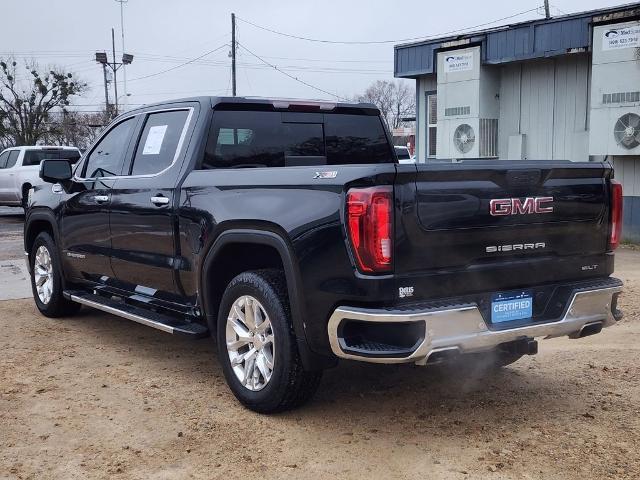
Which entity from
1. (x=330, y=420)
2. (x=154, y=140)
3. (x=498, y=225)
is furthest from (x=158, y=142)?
(x=498, y=225)

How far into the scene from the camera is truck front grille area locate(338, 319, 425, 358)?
11.9 ft

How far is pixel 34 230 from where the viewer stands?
23.9ft

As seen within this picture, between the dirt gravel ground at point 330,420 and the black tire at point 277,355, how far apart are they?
12cm

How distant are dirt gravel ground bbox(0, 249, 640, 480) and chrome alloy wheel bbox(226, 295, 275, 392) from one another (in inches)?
9.0

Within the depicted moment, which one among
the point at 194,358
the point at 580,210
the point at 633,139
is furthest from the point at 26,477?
the point at 633,139

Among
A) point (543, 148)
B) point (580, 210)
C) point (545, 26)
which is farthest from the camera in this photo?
point (543, 148)

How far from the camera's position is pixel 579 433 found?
4027mm

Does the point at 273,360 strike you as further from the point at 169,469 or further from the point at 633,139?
the point at 633,139

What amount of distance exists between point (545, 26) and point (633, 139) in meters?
2.96

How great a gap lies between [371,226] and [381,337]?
583mm

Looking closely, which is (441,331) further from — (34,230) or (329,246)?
(34,230)

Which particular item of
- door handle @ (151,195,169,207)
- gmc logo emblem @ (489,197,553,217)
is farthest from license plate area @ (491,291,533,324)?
door handle @ (151,195,169,207)

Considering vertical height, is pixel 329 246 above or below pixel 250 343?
above

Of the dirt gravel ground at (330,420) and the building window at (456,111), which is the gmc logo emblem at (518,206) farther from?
the building window at (456,111)
